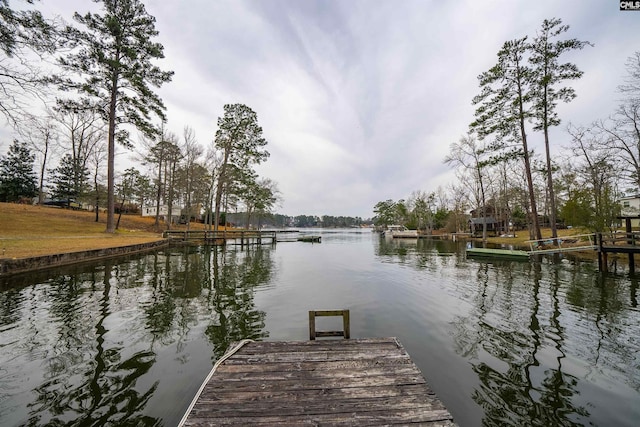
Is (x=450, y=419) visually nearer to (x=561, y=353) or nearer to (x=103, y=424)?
(x=103, y=424)

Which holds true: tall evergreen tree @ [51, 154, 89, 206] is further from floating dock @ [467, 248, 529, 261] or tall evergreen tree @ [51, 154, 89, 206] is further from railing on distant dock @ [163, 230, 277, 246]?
floating dock @ [467, 248, 529, 261]

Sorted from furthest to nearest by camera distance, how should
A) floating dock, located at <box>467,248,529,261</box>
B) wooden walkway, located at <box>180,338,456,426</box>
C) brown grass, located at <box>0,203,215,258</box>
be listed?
1. floating dock, located at <box>467,248,529,261</box>
2. brown grass, located at <box>0,203,215,258</box>
3. wooden walkway, located at <box>180,338,456,426</box>

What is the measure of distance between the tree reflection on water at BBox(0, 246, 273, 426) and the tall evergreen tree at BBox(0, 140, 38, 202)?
4522 centimetres

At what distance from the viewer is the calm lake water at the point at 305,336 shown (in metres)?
3.76

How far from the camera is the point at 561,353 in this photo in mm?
5328

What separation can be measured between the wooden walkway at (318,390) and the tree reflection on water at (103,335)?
1.25m

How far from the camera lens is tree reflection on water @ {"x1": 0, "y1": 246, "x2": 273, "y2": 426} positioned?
145 inches

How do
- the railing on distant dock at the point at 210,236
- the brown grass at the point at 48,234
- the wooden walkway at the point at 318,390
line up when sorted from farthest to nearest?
1. the railing on distant dock at the point at 210,236
2. the brown grass at the point at 48,234
3. the wooden walkway at the point at 318,390

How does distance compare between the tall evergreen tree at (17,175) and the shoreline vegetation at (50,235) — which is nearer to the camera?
the shoreline vegetation at (50,235)

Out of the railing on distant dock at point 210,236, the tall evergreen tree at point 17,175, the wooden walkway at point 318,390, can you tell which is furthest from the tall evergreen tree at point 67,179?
the wooden walkway at point 318,390

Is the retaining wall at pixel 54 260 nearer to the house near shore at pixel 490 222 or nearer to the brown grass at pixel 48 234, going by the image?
the brown grass at pixel 48 234

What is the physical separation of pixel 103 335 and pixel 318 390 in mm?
5827

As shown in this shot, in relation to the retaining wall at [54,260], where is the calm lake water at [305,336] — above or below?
below

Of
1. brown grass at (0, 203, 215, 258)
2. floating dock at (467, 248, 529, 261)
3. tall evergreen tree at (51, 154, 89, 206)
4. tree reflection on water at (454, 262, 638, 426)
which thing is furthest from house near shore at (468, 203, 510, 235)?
tall evergreen tree at (51, 154, 89, 206)
